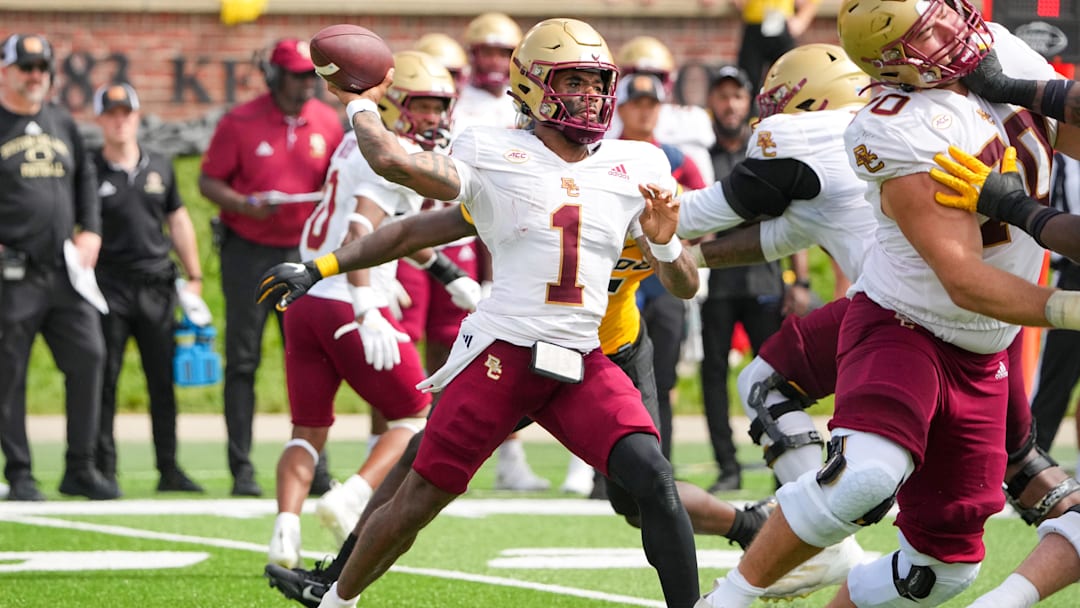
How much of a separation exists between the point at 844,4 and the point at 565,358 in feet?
3.83

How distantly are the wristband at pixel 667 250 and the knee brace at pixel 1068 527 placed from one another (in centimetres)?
120

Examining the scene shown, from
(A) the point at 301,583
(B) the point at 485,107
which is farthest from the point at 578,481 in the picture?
(A) the point at 301,583

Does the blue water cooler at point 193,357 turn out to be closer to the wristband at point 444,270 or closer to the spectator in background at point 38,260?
the spectator in background at point 38,260

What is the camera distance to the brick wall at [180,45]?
13.0 meters

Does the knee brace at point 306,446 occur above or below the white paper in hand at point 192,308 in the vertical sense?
above

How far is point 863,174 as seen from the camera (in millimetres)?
4082

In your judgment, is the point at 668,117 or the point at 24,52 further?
the point at 668,117

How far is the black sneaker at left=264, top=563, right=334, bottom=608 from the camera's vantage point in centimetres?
516

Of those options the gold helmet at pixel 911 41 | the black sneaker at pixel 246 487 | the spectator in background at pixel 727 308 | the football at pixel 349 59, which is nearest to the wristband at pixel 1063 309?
the gold helmet at pixel 911 41

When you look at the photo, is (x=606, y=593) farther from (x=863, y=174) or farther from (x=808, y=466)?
(x=863, y=174)

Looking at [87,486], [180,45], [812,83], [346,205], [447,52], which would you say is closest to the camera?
[812,83]

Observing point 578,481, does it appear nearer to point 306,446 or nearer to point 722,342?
point 722,342

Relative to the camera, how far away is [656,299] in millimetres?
8312

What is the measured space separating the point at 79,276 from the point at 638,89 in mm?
2982
